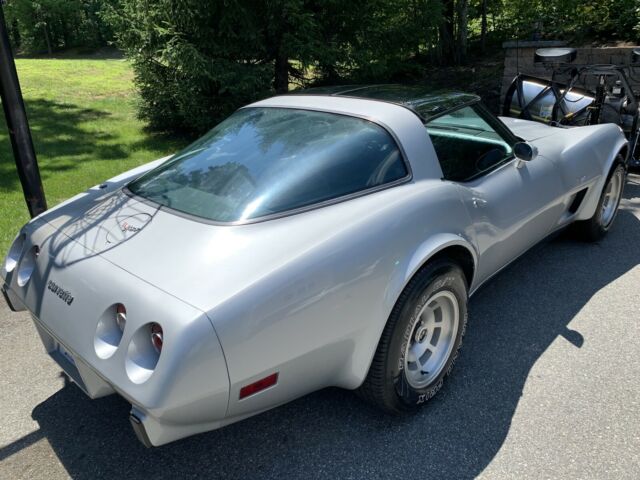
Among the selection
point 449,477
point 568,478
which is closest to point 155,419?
point 449,477

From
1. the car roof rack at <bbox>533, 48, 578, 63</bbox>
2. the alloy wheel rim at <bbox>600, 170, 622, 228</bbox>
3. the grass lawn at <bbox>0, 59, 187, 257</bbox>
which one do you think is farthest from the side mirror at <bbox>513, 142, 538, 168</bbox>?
the grass lawn at <bbox>0, 59, 187, 257</bbox>

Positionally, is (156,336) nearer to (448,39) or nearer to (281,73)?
(281,73)

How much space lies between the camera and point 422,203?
2.40 metres

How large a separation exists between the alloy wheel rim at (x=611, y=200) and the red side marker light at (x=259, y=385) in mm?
3460

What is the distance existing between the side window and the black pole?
2.83 meters

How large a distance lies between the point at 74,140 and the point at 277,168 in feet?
22.6

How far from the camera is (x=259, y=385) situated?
1.86 meters

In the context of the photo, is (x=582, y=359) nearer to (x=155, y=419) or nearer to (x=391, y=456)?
(x=391, y=456)

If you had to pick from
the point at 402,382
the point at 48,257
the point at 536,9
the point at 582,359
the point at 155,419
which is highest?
the point at 536,9

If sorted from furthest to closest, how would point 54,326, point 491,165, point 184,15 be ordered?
point 184,15
point 491,165
point 54,326

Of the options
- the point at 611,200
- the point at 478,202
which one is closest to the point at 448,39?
the point at 611,200

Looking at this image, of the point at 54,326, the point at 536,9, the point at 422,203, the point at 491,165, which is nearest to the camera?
the point at 54,326

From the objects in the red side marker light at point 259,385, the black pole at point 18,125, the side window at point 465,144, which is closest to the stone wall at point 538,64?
the side window at point 465,144

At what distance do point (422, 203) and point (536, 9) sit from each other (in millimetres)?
10686
